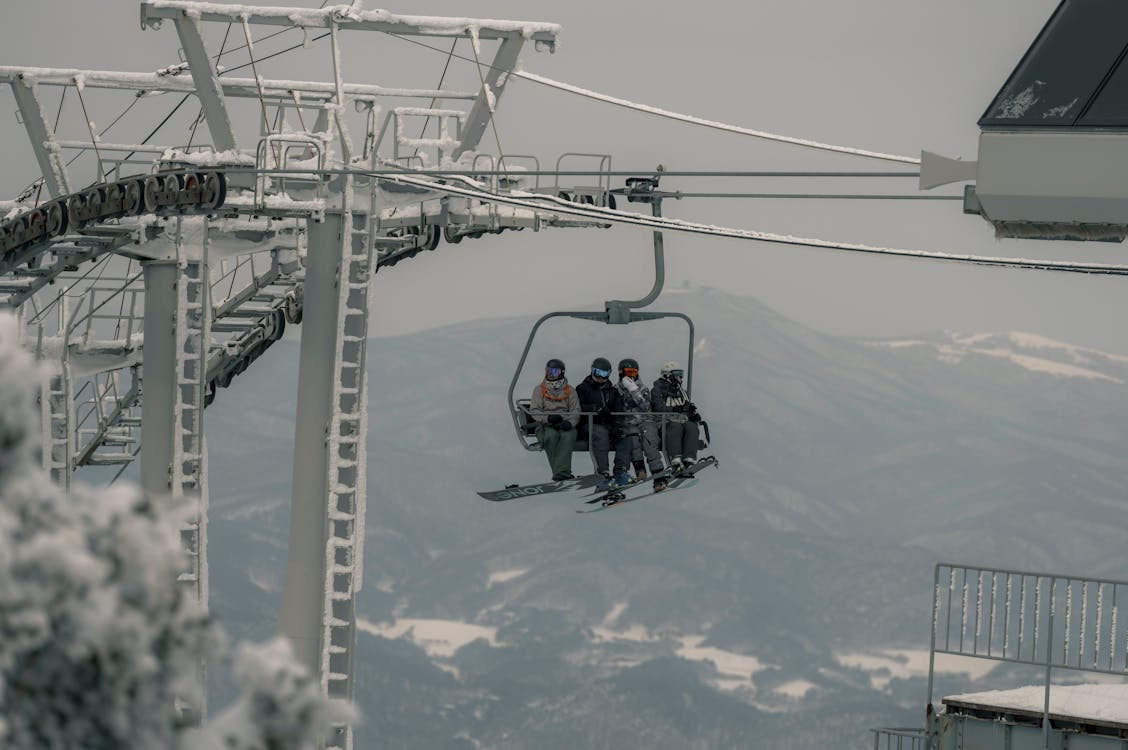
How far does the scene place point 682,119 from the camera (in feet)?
78.4

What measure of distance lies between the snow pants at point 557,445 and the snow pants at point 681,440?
1.20 metres

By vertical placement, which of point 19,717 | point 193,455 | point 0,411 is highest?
point 0,411

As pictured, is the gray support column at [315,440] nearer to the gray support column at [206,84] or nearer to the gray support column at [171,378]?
the gray support column at [171,378]

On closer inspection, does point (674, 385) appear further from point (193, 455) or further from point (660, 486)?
point (193, 455)

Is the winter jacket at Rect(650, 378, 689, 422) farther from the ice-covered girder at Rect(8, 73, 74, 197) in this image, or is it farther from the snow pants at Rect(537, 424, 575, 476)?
the ice-covered girder at Rect(8, 73, 74, 197)

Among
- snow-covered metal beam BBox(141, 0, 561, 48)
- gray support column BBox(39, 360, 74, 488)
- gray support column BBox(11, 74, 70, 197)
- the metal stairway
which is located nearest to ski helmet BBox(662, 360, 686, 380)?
the metal stairway

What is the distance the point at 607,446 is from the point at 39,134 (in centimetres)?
1453

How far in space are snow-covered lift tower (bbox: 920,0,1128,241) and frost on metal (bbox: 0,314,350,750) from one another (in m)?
11.1

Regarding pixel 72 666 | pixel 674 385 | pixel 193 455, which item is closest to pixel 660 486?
pixel 674 385

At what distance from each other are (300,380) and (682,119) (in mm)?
5456

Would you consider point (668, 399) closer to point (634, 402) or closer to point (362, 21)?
point (634, 402)

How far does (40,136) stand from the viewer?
116 ft

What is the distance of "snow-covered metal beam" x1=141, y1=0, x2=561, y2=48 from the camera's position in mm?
27750

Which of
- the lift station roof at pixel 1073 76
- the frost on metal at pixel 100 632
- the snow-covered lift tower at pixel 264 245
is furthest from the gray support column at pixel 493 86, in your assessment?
the frost on metal at pixel 100 632
